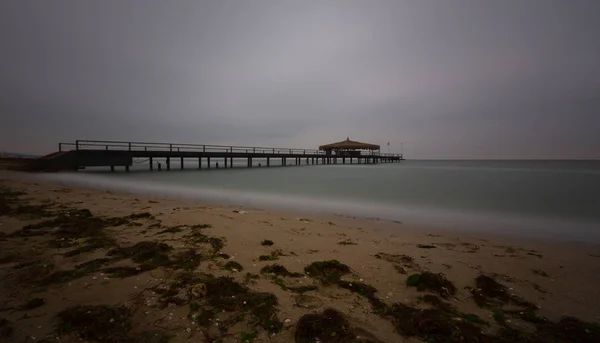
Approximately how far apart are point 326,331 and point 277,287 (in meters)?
0.94

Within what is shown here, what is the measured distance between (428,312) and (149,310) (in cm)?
283

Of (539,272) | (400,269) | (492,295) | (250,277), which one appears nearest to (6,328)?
(250,277)

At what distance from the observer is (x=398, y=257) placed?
12.9ft

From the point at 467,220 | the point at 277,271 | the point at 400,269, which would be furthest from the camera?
the point at 467,220

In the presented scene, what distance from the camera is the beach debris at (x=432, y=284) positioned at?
2.86 meters

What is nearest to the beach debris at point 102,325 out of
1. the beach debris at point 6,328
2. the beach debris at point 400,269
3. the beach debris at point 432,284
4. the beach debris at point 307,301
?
the beach debris at point 6,328

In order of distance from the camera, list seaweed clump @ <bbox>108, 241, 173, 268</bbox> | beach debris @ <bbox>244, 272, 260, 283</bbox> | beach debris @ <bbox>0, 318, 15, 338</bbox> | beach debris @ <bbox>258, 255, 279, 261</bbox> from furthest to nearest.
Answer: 1. beach debris @ <bbox>258, 255, 279, 261</bbox>
2. seaweed clump @ <bbox>108, 241, 173, 268</bbox>
3. beach debris @ <bbox>244, 272, 260, 283</bbox>
4. beach debris @ <bbox>0, 318, 15, 338</bbox>

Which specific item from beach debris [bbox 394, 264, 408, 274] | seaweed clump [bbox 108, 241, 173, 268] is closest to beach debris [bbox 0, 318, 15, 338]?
seaweed clump [bbox 108, 241, 173, 268]

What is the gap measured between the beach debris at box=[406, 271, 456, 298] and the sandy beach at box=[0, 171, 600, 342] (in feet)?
0.05

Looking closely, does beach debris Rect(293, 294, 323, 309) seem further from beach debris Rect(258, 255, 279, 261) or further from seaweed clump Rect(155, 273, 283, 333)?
beach debris Rect(258, 255, 279, 261)

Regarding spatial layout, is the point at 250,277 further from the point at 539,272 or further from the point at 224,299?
the point at 539,272

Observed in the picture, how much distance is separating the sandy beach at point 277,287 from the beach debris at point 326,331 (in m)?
0.01

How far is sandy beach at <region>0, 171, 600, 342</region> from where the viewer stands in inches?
82.4

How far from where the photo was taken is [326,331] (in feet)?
6.85
